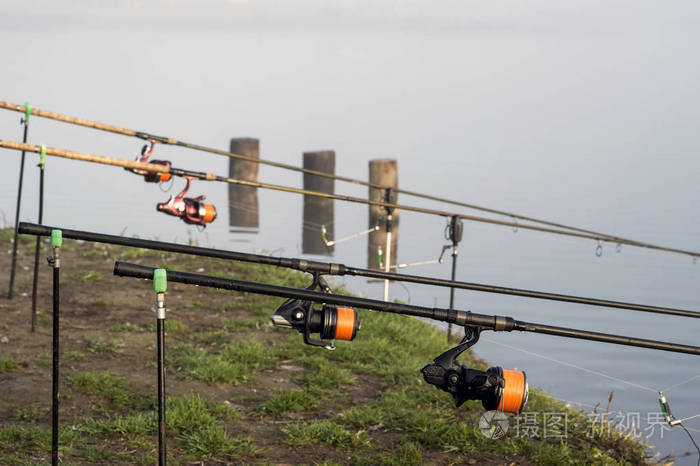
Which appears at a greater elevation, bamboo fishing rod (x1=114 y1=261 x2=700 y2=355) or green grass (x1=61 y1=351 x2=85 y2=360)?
bamboo fishing rod (x1=114 y1=261 x2=700 y2=355)

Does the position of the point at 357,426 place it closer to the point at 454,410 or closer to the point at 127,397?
the point at 454,410

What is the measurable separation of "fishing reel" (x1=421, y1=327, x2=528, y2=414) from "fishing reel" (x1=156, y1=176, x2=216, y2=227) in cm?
446

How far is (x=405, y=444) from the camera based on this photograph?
6.22 meters

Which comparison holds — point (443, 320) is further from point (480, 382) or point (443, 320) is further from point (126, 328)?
point (126, 328)

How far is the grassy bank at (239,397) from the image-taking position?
6.12 metres

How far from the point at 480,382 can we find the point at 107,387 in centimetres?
406

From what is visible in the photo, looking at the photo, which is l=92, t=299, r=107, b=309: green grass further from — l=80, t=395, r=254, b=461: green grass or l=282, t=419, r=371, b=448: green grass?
l=282, t=419, r=371, b=448: green grass

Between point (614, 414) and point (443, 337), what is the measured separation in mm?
3260

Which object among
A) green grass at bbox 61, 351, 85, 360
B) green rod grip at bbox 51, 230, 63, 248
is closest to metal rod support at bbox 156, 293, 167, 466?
green rod grip at bbox 51, 230, 63, 248

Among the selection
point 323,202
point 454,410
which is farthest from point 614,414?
point 323,202

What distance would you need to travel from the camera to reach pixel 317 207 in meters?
17.5

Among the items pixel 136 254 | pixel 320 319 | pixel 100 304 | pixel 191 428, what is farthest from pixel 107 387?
pixel 136 254

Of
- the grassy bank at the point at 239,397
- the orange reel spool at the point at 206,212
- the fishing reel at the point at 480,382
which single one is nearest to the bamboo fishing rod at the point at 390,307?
the fishing reel at the point at 480,382

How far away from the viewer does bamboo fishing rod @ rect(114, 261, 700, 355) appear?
3893 millimetres
